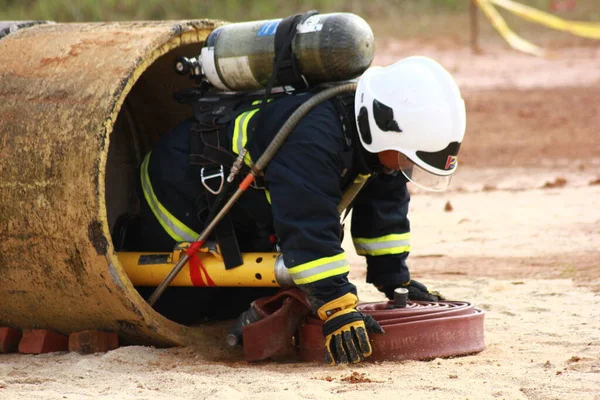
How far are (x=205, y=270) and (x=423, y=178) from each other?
1.14m

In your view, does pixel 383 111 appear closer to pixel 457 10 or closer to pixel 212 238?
pixel 212 238

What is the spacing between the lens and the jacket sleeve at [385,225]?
508 cm

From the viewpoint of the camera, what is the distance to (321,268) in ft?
14.4

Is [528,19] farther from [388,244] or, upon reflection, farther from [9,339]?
[9,339]

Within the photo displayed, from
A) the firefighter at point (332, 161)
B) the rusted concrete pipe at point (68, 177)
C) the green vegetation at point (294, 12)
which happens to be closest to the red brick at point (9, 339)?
the rusted concrete pipe at point (68, 177)

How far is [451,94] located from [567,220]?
349cm

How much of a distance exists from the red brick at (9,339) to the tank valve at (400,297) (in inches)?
73.3

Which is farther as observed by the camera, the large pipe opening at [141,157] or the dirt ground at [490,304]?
the large pipe opening at [141,157]

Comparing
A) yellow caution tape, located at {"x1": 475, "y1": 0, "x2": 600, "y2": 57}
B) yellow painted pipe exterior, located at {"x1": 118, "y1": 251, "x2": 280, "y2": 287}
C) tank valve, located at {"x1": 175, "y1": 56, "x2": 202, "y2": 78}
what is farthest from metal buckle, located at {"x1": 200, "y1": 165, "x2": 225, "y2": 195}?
yellow caution tape, located at {"x1": 475, "y1": 0, "x2": 600, "y2": 57}

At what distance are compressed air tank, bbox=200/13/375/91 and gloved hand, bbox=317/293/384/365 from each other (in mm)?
1082

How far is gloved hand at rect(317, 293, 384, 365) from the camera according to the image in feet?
14.5

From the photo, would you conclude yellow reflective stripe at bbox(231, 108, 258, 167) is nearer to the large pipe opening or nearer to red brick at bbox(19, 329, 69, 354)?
the large pipe opening

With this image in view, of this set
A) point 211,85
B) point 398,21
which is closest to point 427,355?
point 211,85

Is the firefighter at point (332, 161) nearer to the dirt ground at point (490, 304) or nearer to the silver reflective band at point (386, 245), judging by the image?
the silver reflective band at point (386, 245)
